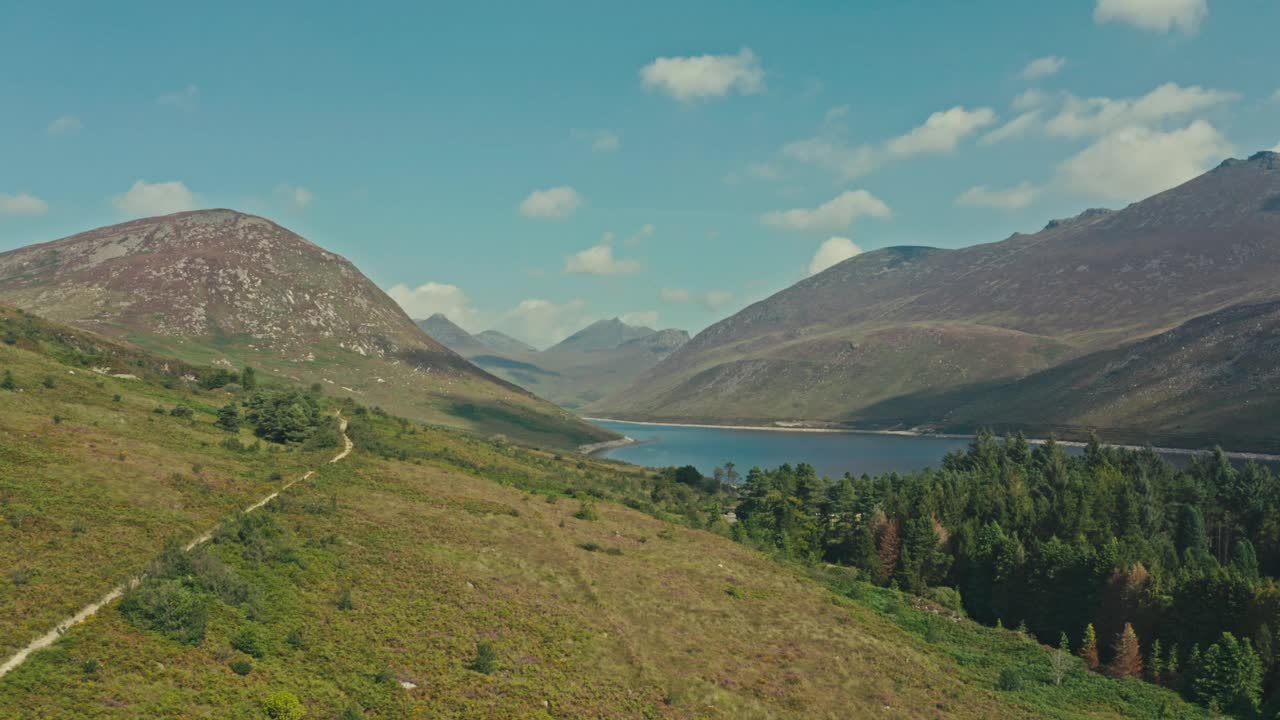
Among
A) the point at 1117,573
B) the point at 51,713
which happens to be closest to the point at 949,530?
the point at 1117,573

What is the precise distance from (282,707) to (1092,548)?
290 ft

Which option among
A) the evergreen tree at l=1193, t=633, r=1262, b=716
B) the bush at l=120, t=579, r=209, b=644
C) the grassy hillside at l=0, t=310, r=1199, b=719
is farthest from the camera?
the evergreen tree at l=1193, t=633, r=1262, b=716

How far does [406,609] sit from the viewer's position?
4525 centimetres

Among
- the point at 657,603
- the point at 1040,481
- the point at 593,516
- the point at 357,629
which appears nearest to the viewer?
the point at 357,629

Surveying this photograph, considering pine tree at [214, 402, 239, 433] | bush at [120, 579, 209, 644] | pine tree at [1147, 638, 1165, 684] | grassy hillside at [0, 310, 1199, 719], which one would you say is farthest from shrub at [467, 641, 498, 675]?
pine tree at [1147, 638, 1165, 684]

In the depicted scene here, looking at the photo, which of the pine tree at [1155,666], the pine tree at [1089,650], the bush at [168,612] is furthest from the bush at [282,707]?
the pine tree at [1155,666]

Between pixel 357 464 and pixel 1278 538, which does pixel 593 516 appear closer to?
pixel 357 464

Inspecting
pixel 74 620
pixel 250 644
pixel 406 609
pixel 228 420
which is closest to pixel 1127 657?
pixel 406 609

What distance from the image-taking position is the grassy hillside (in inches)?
1340

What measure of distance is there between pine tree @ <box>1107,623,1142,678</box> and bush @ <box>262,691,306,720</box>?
224ft

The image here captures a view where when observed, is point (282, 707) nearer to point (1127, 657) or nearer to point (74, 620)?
point (74, 620)

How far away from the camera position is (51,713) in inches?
1062

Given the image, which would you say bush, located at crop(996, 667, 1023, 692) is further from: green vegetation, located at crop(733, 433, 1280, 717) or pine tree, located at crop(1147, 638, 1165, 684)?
pine tree, located at crop(1147, 638, 1165, 684)

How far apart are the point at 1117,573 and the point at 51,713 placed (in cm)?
9002
